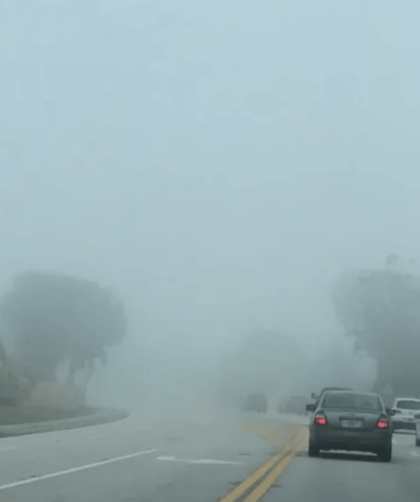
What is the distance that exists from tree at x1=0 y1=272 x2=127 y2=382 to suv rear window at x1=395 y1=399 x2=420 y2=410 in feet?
171

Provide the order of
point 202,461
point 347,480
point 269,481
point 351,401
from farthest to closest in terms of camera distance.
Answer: point 351,401
point 202,461
point 347,480
point 269,481

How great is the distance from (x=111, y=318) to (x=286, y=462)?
85306 mm

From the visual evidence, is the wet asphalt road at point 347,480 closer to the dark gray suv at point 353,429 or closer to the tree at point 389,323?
the dark gray suv at point 353,429

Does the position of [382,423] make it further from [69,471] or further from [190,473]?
[69,471]

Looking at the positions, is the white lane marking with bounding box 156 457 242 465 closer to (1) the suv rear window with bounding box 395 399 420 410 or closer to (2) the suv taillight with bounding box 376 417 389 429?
(2) the suv taillight with bounding box 376 417 389 429

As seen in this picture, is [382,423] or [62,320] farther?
[62,320]

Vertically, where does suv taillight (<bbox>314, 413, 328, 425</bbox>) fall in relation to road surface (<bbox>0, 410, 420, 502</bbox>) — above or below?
above

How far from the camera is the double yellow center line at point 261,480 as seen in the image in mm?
16656

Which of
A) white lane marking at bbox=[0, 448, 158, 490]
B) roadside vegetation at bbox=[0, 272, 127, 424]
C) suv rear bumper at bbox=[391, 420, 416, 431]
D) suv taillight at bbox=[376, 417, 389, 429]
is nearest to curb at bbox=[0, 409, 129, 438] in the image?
white lane marking at bbox=[0, 448, 158, 490]

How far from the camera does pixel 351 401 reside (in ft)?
90.0

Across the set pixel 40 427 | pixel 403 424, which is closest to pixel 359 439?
pixel 40 427

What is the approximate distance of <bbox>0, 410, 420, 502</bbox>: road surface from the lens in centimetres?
1695

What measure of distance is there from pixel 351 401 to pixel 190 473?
744cm

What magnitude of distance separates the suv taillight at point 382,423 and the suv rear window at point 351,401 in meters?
0.48
